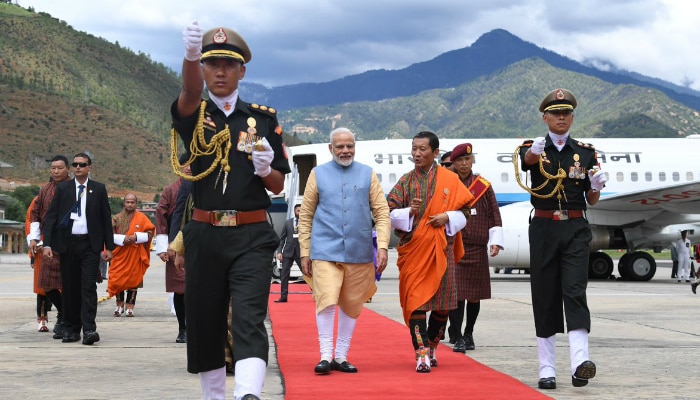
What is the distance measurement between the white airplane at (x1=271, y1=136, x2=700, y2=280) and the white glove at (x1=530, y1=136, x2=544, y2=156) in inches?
545

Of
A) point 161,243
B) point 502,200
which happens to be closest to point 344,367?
point 161,243

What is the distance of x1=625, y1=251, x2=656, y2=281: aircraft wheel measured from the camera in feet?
79.4

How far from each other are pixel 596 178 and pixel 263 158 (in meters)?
3.16

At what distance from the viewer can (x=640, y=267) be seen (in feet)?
79.6

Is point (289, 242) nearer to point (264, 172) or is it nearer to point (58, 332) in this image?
point (58, 332)

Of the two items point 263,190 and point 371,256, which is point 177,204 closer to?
point 371,256

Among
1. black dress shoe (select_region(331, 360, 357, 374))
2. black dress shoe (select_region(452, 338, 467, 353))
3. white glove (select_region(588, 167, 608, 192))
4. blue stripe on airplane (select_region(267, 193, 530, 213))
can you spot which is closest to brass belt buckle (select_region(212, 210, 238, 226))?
black dress shoe (select_region(331, 360, 357, 374))

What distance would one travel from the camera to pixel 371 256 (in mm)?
8070

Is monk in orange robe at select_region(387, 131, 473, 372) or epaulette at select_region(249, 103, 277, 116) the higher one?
epaulette at select_region(249, 103, 277, 116)

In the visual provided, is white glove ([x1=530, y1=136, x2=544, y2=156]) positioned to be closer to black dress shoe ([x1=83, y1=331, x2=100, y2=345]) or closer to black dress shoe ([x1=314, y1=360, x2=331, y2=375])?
black dress shoe ([x1=314, y1=360, x2=331, y2=375])

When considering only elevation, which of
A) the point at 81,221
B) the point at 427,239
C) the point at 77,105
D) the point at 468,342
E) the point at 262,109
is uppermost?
the point at 77,105

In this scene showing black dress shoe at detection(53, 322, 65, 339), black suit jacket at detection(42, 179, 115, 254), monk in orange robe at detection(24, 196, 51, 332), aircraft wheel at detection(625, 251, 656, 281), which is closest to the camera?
black suit jacket at detection(42, 179, 115, 254)

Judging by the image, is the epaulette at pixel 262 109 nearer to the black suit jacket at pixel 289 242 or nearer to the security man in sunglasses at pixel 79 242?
the security man in sunglasses at pixel 79 242

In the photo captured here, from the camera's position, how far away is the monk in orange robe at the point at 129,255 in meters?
13.7
